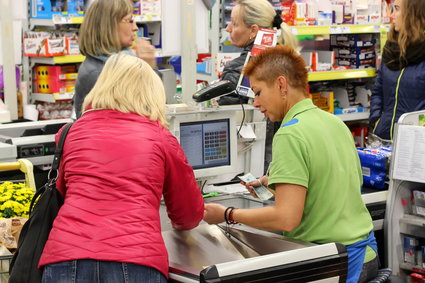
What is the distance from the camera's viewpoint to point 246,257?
246 centimetres

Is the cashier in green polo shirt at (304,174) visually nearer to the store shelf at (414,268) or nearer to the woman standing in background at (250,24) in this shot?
the store shelf at (414,268)

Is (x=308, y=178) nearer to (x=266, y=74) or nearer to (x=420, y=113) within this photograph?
(x=266, y=74)

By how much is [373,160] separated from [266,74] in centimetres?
157

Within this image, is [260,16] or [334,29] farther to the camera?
[334,29]

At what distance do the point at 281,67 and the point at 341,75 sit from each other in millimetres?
4514

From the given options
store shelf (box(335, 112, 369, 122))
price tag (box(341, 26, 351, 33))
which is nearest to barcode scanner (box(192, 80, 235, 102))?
price tag (box(341, 26, 351, 33))

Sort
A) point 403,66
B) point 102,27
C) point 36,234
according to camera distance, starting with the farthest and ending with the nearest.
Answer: point 403,66 < point 102,27 < point 36,234

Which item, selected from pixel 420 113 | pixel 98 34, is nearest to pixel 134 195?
pixel 98 34

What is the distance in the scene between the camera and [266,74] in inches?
101

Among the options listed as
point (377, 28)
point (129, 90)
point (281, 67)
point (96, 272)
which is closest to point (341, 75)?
point (377, 28)

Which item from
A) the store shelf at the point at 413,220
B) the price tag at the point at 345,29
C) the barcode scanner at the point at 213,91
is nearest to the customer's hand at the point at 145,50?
the barcode scanner at the point at 213,91

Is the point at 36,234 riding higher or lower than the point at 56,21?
lower

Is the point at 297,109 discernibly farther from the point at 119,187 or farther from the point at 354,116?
the point at 354,116

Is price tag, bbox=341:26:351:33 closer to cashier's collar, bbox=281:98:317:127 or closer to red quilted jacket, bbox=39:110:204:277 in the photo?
cashier's collar, bbox=281:98:317:127
